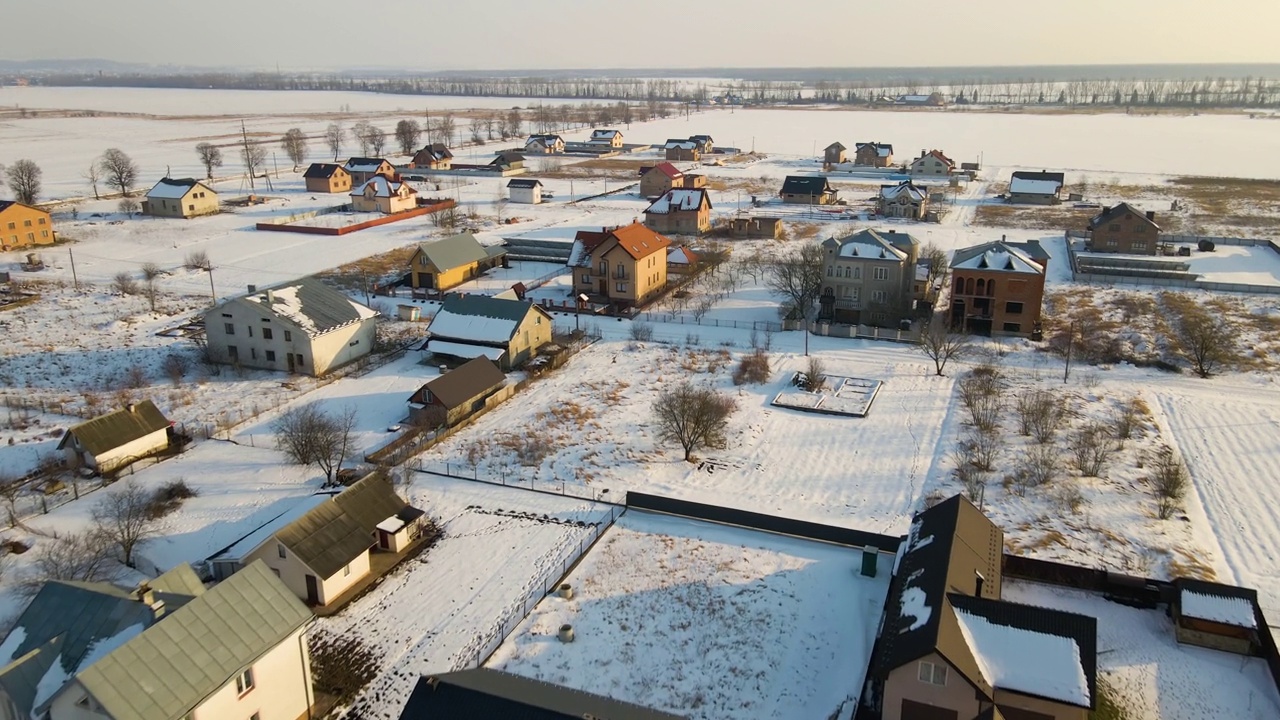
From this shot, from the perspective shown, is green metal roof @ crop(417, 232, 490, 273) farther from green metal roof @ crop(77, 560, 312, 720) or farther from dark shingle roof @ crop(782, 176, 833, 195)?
dark shingle roof @ crop(782, 176, 833, 195)

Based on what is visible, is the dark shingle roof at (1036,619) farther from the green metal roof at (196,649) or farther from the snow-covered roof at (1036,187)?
the snow-covered roof at (1036,187)

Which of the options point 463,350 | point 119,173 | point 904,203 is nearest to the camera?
point 463,350

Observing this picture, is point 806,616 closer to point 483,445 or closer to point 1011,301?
point 483,445

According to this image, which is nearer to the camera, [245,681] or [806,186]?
[245,681]

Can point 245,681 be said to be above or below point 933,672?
above

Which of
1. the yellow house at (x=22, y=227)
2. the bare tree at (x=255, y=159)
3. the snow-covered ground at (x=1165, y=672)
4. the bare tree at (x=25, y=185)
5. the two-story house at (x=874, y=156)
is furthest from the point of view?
the two-story house at (x=874, y=156)

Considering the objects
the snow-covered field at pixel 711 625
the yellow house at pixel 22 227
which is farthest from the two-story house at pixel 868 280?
the yellow house at pixel 22 227

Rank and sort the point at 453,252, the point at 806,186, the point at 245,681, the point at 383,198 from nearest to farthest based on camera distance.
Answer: the point at 245,681 < the point at 453,252 < the point at 383,198 < the point at 806,186

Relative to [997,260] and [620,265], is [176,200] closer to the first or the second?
[620,265]

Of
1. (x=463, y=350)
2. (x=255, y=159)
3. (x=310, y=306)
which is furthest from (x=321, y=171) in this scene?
(x=463, y=350)
